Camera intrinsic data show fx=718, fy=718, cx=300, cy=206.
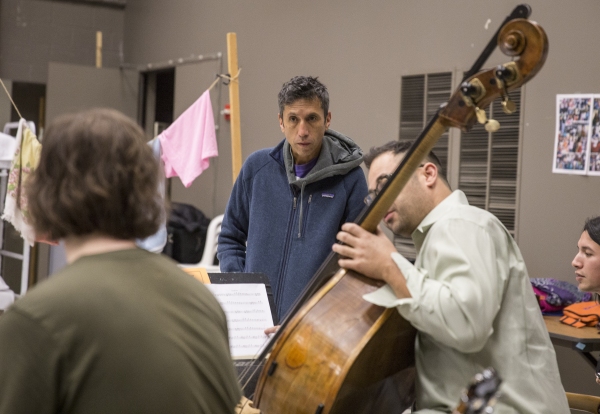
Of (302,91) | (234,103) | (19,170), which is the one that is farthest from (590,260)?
(19,170)

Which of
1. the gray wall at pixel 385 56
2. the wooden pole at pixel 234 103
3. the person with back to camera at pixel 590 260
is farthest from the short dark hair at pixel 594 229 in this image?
the wooden pole at pixel 234 103

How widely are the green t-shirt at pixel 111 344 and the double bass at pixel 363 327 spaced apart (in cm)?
43

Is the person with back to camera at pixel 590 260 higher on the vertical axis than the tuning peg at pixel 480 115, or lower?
lower

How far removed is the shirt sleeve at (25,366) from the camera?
2.86ft

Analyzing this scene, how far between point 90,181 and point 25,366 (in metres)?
0.25

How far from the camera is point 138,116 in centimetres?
685

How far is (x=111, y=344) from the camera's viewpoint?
3.02 ft

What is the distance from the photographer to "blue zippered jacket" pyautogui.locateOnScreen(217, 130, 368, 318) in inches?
91.7

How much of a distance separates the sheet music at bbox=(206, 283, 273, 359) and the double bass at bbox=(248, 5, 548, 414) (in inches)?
7.2

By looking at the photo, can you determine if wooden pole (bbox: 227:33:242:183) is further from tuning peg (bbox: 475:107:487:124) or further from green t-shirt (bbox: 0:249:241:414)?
green t-shirt (bbox: 0:249:241:414)

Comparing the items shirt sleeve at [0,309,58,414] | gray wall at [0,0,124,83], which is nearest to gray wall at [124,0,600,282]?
gray wall at [0,0,124,83]

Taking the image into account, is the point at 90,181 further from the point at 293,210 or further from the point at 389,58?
the point at 389,58

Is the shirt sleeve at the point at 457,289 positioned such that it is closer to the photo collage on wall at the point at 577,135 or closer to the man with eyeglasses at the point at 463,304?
the man with eyeglasses at the point at 463,304

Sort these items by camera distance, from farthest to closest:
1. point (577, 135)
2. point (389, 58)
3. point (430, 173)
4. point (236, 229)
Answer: point (389, 58) < point (577, 135) < point (236, 229) < point (430, 173)
